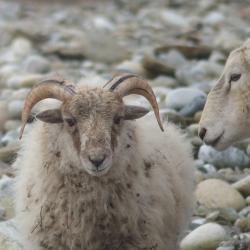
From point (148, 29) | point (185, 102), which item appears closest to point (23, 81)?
point (185, 102)

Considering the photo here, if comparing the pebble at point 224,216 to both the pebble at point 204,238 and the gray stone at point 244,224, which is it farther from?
the pebble at point 204,238

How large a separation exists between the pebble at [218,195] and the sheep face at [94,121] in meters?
2.23

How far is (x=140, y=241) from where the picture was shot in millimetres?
6801

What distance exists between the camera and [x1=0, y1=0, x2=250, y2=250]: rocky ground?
28.2 ft

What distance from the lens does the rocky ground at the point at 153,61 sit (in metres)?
8.61

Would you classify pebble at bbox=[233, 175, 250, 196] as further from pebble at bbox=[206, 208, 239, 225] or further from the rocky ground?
pebble at bbox=[206, 208, 239, 225]

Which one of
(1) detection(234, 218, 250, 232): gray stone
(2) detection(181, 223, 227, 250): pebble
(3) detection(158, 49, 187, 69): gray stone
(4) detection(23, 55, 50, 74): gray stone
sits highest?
(3) detection(158, 49, 187, 69): gray stone

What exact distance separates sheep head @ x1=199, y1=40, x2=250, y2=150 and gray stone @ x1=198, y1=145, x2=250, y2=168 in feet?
7.19

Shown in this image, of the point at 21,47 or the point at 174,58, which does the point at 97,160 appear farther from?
the point at 21,47

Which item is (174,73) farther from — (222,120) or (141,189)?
(141,189)

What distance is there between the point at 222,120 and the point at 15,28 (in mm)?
12921

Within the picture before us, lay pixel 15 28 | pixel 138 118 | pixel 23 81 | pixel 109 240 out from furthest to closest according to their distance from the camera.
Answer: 1. pixel 15 28
2. pixel 23 81
3. pixel 138 118
4. pixel 109 240

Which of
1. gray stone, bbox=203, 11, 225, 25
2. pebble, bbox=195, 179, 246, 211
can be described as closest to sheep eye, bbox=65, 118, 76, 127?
pebble, bbox=195, 179, 246, 211

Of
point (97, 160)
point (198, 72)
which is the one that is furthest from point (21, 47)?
point (97, 160)
